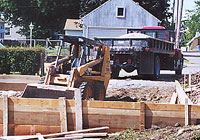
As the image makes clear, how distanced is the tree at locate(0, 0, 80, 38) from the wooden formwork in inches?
1684

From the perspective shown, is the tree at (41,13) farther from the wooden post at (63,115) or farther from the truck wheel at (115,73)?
the wooden post at (63,115)

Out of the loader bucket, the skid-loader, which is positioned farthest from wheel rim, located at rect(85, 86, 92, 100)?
the loader bucket

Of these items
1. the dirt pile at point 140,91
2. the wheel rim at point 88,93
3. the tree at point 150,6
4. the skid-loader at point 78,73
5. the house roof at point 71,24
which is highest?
the tree at point 150,6

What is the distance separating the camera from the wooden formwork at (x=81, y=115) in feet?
27.1

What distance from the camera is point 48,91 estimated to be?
36.2 ft

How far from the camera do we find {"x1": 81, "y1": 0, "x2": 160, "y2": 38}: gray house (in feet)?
140

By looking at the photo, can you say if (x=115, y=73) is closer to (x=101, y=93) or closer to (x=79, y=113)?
(x=101, y=93)

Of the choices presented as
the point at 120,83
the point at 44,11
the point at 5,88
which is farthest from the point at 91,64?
the point at 44,11

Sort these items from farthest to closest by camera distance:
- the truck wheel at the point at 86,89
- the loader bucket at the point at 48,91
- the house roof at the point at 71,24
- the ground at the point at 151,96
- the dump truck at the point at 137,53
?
1. the house roof at the point at 71,24
2. the dump truck at the point at 137,53
3. the truck wheel at the point at 86,89
4. the loader bucket at the point at 48,91
5. the ground at the point at 151,96

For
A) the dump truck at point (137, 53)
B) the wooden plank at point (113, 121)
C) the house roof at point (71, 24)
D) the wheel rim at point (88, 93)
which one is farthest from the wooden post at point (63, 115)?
the house roof at point (71, 24)

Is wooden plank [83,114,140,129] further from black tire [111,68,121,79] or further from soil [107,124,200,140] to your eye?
black tire [111,68,121,79]

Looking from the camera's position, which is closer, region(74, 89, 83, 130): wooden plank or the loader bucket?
region(74, 89, 83, 130): wooden plank

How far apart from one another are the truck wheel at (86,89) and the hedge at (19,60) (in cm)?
886

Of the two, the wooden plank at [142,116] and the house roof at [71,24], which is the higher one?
the house roof at [71,24]
